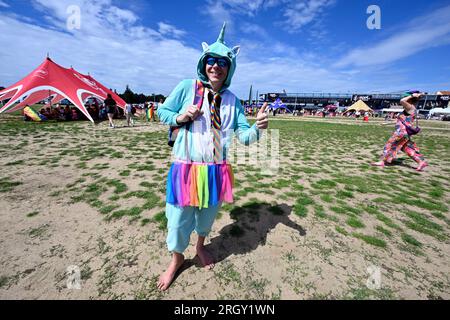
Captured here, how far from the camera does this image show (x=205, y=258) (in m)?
2.11

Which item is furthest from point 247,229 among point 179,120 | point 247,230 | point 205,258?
point 179,120

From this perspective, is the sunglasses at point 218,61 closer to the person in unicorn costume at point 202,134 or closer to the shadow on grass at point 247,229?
the person in unicorn costume at point 202,134

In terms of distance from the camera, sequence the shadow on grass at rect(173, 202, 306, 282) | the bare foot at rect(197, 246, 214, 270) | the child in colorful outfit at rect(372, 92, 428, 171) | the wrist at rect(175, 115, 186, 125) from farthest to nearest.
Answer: the child in colorful outfit at rect(372, 92, 428, 171) → the shadow on grass at rect(173, 202, 306, 282) → the bare foot at rect(197, 246, 214, 270) → the wrist at rect(175, 115, 186, 125)

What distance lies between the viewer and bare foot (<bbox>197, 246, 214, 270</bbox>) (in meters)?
2.08

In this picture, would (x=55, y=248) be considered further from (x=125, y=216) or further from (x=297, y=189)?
(x=297, y=189)

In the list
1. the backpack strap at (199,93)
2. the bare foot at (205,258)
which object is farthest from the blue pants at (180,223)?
the backpack strap at (199,93)

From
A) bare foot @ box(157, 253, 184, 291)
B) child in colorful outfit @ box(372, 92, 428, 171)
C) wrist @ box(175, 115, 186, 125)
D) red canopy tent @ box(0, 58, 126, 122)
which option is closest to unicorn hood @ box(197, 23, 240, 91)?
wrist @ box(175, 115, 186, 125)

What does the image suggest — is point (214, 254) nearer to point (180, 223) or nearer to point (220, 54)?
point (180, 223)

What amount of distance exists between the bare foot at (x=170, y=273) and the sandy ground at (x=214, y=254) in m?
0.05

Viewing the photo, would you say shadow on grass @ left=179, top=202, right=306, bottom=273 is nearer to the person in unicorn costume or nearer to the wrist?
the person in unicorn costume

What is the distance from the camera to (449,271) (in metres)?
2.13
